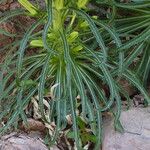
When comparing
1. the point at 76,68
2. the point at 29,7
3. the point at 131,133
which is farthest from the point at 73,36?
the point at 131,133

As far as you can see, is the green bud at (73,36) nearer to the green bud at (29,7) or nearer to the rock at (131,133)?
the green bud at (29,7)

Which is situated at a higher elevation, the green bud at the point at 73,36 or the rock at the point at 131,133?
the green bud at the point at 73,36

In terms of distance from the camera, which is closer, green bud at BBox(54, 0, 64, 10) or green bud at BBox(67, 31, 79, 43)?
green bud at BBox(54, 0, 64, 10)

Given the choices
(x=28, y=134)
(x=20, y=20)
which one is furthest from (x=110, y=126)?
(x=20, y=20)

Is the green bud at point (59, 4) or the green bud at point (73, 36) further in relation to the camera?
the green bud at point (73, 36)

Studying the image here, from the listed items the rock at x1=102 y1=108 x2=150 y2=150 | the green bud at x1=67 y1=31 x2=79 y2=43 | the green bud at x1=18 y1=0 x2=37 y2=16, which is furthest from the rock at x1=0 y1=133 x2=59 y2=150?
the green bud at x1=18 y1=0 x2=37 y2=16

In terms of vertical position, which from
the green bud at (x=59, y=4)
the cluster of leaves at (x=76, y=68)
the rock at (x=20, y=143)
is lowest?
the rock at (x=20, y=143)

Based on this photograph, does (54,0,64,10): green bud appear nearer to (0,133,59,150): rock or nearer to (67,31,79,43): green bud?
(67,31,79,43): green bud

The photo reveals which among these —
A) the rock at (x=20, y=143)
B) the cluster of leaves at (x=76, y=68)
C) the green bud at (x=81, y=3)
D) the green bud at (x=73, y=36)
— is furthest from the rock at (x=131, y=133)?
the green bud at (x=81, y=3)
